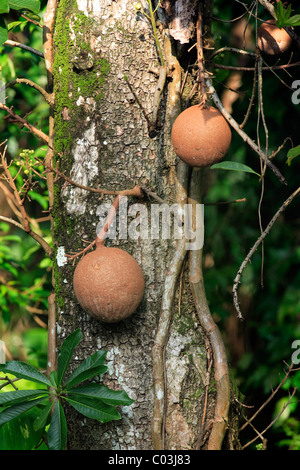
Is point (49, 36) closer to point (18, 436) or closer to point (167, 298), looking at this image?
point (167, 298)

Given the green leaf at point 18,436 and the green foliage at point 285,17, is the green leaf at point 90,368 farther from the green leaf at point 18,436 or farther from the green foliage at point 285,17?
the green foliage at point 285,17

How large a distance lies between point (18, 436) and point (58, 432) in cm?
27

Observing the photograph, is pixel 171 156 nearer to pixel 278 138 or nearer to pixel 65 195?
pixel 65 195

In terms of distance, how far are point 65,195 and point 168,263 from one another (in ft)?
1.23

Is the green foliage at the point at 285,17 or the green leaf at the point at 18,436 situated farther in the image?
the green leaf at the point at 18,436

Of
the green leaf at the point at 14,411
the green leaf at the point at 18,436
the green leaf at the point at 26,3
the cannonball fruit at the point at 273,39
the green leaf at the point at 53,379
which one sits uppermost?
the green leaf at the point at 26,3

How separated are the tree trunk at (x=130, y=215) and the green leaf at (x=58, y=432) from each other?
74 mm

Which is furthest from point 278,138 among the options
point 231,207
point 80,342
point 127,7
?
point 80,342

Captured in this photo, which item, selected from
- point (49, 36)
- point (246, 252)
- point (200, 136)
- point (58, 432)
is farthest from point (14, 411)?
point (246, 252)

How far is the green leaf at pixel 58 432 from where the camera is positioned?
1.25m

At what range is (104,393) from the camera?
1247 millimetres

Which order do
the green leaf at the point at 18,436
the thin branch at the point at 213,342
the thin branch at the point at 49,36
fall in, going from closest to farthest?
1. the thin branch at the point at 213,342
2. the green leaf at the point at 18,436
3. the thin branch at the point at 49,36

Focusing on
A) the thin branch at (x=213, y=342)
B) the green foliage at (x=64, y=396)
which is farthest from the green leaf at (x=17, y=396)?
the thin branch at (x=213, y=342)

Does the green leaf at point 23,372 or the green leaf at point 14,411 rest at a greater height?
the green leaf at point 23,372
